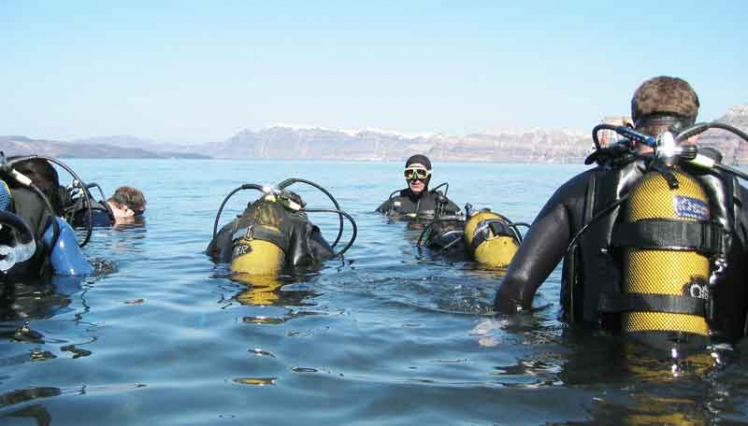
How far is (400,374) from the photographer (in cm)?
388

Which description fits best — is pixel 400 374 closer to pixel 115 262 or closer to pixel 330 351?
pixel 330 351

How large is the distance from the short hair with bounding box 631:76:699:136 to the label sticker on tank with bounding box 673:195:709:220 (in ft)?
1.52

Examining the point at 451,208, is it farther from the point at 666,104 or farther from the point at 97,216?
the point at 666,104

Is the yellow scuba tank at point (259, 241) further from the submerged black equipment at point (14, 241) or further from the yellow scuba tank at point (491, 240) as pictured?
the yellow scuba tank at point (491, 240)

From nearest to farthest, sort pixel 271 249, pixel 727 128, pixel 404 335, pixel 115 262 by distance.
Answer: pixel 727 128
pixel 404 335
pixel 271 249
pixel 115 262

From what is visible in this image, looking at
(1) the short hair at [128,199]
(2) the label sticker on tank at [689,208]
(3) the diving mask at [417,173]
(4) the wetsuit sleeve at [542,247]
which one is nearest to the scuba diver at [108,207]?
(1) the short hair at [128,199]

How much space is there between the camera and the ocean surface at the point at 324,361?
3252 mm

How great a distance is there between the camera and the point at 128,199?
13.1m

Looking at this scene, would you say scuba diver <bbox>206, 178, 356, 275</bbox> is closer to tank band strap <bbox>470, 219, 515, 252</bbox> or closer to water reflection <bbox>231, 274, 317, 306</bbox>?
water reflection <bbox>231, 274, 317, 306</bbox>

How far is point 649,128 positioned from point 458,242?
4.62 m

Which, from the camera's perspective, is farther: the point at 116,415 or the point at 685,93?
the point at 685,93

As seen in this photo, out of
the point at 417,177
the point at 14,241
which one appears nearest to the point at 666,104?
A: the point at 14,241

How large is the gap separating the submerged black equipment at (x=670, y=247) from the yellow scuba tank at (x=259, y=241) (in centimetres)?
361

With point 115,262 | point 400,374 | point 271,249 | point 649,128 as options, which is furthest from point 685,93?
point 115,262
